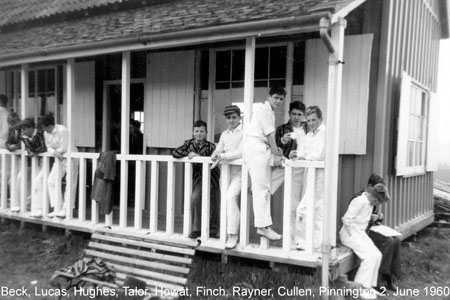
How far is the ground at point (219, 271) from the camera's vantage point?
4.97m

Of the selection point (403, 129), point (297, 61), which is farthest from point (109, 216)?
point (403, 129)

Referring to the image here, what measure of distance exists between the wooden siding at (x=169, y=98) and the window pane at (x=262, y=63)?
1.11 metres

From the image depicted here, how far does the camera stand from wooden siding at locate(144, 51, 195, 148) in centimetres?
719

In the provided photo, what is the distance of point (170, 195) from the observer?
5816 millimetres

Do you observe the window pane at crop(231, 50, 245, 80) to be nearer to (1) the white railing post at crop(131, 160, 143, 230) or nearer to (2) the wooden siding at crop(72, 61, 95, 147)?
(1) the white railing post at crop(131, 160, 143, 230)

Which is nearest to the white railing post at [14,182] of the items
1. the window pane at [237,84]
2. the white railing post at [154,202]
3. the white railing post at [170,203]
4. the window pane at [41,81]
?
the window pane at [41,81]

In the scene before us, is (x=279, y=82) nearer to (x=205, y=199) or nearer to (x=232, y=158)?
(x=232, y=158)

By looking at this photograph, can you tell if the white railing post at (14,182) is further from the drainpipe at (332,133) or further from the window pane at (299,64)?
the drainpipe at (332,133)

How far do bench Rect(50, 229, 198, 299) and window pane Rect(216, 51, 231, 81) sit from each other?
279 cm

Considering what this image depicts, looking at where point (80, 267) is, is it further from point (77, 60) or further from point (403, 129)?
point (403, 129)

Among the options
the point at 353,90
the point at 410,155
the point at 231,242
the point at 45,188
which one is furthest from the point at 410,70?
the point at 45,188

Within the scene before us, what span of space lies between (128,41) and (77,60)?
3.04m

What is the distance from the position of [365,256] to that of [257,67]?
315 centimetres

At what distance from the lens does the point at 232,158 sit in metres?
5.28
